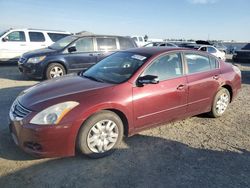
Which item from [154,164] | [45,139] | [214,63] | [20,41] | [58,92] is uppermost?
[20,41]

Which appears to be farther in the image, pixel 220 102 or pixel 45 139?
pixel 220 102

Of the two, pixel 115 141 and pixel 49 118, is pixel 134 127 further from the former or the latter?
pixel 49 118

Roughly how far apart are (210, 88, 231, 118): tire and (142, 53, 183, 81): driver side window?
4.02 ft

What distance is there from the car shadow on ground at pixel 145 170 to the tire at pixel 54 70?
5768mm

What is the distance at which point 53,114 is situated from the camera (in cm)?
327

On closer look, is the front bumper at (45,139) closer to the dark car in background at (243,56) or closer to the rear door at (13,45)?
the rear door at (13,45)

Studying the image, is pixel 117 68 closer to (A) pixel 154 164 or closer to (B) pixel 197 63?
(B) pixel 197 63

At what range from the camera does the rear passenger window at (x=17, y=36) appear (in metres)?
12.7

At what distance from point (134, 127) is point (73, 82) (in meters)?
1.22

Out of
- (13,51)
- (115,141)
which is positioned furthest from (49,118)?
(13,51)

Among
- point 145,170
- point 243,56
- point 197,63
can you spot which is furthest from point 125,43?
point 243,56

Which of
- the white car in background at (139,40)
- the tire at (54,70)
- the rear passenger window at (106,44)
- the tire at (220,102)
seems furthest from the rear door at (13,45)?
the white car in background at (139,40)

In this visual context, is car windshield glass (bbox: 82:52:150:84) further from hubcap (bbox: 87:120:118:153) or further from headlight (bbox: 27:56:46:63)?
headlight (bbox: 27:56:46:63)

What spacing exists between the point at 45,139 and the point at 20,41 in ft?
36.4
